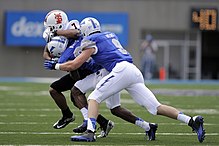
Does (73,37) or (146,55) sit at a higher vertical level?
(73,37)

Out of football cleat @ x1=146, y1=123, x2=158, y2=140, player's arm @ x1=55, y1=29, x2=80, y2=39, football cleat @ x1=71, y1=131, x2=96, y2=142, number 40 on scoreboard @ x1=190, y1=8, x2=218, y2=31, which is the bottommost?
number 40 on scoreboard @ x1=190, y1=8, x2=218, y2=31

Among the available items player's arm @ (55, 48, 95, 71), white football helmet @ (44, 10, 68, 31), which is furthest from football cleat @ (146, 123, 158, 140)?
white football helmet @ (44, 10, 68, 31)

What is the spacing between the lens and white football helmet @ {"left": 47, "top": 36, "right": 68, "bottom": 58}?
8.66 meters

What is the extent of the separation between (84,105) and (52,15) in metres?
1.12

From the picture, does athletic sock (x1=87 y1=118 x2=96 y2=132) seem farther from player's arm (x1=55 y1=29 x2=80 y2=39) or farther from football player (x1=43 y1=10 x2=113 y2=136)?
player's arm (x1=55 y1=29 x2=80 y2=39)

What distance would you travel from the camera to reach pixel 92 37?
7902 millimetres

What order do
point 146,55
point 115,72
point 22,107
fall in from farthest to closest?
1. point 146,55
2. point 22,107
3. point 115,72

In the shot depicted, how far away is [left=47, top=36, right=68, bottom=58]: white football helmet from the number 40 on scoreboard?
23.9 metres

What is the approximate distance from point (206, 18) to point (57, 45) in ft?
79.8

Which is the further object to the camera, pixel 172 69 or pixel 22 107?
pixel 172 69

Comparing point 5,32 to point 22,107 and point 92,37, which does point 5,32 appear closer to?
point 22,107

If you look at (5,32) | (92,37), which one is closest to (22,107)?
(92,37)

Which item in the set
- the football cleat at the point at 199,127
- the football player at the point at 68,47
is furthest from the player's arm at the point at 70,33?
the football cleat at the point at 199,127

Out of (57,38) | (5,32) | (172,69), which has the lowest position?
(172,69)
